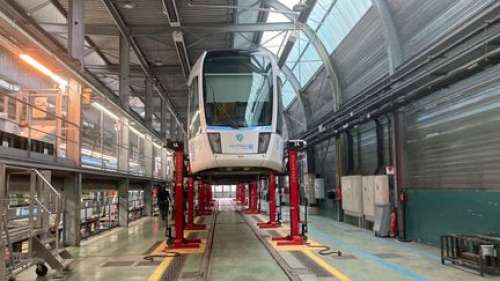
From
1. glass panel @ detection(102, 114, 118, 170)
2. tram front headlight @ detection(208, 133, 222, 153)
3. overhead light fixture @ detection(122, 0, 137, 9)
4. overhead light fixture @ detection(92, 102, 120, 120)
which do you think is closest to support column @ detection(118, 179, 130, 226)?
glass panel @ detection(102, 114, 118, 170)

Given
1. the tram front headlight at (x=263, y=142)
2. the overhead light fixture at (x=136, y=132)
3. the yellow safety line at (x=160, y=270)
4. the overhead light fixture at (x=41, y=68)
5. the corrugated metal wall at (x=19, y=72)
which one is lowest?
the yellow safety line at (x=160, y=270)

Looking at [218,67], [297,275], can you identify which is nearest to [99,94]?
[218,67]

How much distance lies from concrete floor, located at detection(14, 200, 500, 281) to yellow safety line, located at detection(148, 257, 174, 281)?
111mm

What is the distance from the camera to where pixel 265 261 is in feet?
30.8

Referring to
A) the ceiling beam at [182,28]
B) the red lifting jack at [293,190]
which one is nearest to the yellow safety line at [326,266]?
the red lifting jack at [293,190]

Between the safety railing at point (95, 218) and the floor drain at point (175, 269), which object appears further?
the safety railing at point (95, 218)

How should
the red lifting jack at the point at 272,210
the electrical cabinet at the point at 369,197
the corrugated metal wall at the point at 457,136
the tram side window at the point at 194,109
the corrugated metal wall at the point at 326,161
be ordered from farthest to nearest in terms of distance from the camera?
the corrugated metal wall at the point at 326,161 → the red lifting jack at the point at 272,210 → the electrical cabinet at the point at 369,197 → the tram side window at the point at 194,109 → the corrugated metal wall at the point at 457,136

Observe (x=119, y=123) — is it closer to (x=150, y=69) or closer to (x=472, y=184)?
(x=150, y=69)

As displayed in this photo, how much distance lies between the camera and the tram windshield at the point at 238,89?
33.2ft

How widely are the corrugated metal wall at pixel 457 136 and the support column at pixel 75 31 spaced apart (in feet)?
30.2

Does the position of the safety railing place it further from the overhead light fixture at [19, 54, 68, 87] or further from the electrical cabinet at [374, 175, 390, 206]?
the electrical cabinet at [374, 175, 390, 206]

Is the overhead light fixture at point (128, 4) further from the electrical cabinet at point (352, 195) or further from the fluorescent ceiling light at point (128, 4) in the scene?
the electrical cabinet at point (352, 195)

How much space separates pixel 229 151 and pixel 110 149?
357 inches

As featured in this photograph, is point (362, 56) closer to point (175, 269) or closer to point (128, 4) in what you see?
point (128, 4)
